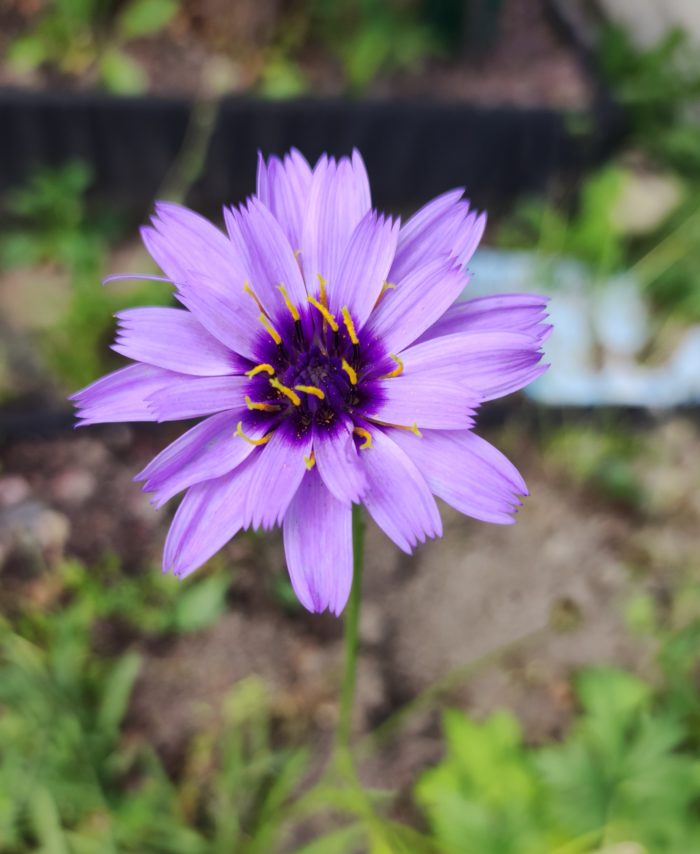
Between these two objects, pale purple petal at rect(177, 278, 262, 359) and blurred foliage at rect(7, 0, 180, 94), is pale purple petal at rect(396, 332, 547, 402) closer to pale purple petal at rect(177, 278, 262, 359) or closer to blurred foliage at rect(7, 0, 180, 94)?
pale purple petal at rect(177, 278, 262, 359)

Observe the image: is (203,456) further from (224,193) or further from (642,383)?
(224,193)

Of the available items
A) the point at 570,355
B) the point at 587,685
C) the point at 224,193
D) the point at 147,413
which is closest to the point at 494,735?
the point at 587,685

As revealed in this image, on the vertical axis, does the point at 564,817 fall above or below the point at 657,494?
below

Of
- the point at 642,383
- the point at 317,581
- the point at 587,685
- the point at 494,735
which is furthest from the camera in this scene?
the point at 642,383

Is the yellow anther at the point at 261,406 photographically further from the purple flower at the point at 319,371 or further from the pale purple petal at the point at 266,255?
the pale purple petal at the point at 266,255

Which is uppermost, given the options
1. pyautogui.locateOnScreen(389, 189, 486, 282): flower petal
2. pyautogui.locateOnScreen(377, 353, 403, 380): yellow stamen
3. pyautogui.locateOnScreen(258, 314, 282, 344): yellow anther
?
pyautogui.locateOnScreen(389, 189, 486, 282): flower petal

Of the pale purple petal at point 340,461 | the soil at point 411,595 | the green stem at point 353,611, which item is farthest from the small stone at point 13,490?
the pale purple petal at point 340,461

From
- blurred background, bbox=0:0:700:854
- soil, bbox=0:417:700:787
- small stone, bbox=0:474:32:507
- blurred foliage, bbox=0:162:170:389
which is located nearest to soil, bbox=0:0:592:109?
blurred background, bbox=0:0:700:854
